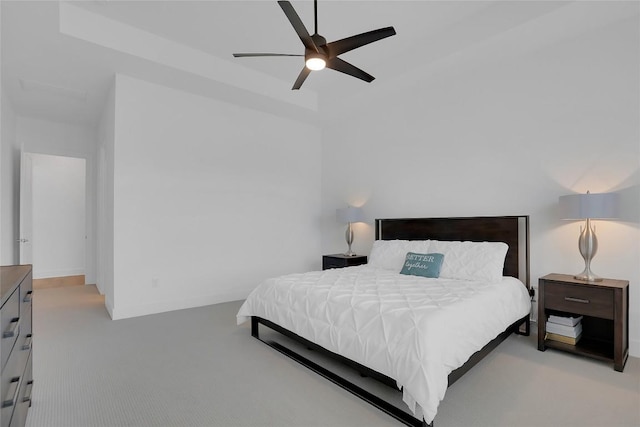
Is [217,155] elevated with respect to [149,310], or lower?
elevated

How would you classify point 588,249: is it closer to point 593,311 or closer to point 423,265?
point 593,311

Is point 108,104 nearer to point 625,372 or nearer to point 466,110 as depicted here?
point 466,110

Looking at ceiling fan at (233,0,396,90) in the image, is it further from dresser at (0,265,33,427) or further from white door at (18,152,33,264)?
white door at (18,152,33,264)

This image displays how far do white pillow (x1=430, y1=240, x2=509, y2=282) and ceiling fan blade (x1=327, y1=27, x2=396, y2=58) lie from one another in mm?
2245

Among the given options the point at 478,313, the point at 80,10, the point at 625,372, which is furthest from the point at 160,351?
the point at 625,372

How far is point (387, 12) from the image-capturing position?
3.27m

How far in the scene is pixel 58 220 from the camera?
6586 millimetres

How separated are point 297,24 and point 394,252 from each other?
106 inches

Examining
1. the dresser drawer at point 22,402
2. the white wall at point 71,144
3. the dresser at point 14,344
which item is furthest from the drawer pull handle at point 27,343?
the white wall at point 71,144

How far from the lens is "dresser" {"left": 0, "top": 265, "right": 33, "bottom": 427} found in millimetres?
1252

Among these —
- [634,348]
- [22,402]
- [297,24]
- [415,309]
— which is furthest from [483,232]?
[22,402]

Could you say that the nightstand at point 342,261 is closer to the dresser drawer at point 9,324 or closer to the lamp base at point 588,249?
the lamp base at point 588,249

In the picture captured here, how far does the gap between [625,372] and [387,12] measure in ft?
12.1

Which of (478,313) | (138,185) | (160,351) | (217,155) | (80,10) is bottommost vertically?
(160,351)
